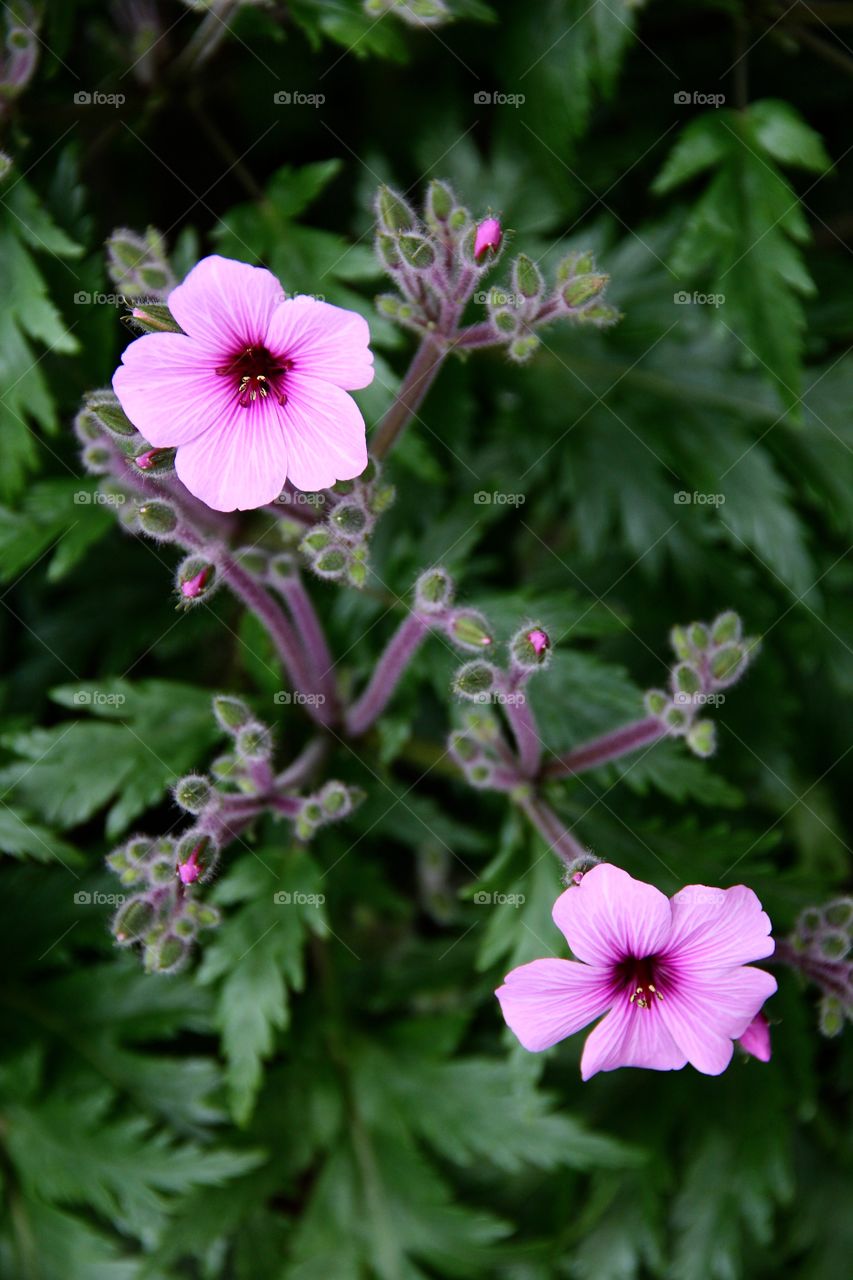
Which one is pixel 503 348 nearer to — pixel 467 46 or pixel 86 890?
pixel 467 46

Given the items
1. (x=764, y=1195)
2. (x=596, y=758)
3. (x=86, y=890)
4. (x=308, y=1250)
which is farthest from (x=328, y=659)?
(x=764, y=1195)

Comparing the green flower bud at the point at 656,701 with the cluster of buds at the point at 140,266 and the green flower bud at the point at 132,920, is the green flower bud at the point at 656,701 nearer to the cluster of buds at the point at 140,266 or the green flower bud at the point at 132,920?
the green flower bud at the point at 132,920

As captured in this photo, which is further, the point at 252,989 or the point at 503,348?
the point at 503,348

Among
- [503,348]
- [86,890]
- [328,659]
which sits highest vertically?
[503,348]

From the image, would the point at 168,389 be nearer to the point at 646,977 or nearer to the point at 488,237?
the point at 488,237

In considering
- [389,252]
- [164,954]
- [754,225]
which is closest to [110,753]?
[164,954]

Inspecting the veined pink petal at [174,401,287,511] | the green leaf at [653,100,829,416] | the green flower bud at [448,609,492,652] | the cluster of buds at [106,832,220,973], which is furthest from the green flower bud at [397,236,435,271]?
the cluster of buds at [106,832,220,973]
